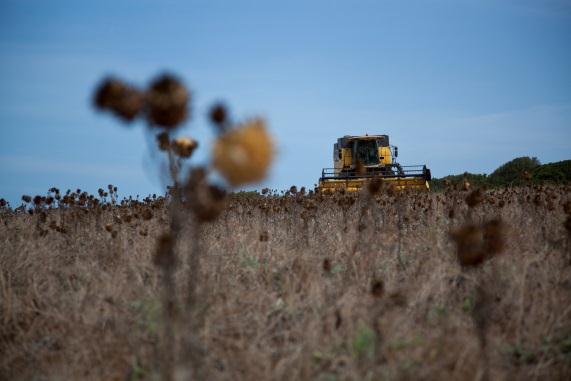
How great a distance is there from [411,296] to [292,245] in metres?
2.36

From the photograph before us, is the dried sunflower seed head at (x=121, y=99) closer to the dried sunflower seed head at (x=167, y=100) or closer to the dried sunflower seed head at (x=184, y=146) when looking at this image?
the dried sunflower seed head at (x=167, y=100)

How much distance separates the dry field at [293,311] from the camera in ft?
8.51

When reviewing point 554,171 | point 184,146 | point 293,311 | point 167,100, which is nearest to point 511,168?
point 554,171

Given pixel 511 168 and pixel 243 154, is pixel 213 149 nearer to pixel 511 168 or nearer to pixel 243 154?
pixel 243 154

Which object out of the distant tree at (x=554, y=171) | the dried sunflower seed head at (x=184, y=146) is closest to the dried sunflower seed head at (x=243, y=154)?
the dried sunflower seed head at (x=184, y=146)

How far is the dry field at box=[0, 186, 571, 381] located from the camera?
102 inches

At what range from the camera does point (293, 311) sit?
333cm

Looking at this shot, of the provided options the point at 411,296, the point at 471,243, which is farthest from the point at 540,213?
the point at 471,243

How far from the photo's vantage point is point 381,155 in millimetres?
21141

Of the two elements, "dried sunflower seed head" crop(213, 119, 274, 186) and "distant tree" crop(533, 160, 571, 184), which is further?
"distant tree" crop(533, 160, 571, 184)

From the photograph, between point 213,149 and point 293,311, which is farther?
point 293,311

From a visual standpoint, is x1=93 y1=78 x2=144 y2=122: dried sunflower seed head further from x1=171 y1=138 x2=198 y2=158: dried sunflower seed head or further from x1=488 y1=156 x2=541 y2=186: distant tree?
x1=488 y1=156 x2=541 y2=186: distant tree

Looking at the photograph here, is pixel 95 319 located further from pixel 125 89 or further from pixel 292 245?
pixel 292 245

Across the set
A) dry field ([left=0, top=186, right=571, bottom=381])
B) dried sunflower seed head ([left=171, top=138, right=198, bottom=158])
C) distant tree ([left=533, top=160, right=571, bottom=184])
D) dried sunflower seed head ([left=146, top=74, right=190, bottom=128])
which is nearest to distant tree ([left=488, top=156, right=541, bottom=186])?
distant tree ([left=533, top=160, right=571, bottom=184])
